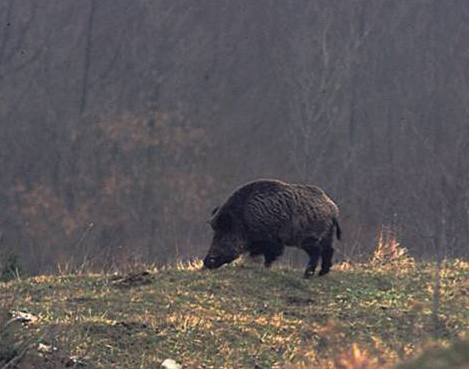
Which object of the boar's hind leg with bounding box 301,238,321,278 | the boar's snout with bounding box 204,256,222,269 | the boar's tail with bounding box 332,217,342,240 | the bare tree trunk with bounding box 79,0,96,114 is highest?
the bare tree trunk with bounding box 79,0,96,114

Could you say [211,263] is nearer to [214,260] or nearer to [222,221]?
[214,260]

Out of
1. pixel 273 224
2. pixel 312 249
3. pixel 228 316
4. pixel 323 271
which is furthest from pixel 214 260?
pixel 228 316

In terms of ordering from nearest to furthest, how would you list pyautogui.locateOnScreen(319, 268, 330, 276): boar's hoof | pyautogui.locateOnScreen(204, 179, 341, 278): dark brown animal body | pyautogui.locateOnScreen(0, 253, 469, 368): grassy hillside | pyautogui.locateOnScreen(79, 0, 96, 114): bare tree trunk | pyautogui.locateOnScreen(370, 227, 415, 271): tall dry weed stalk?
1. pyautogui.locateOnScreen(0, 253, 469, 368): grassy hillside
2. pyautogui.locateOnScreen(204, 179, 341, 278): dark brown animal body
3. pyautogui.locateOnScreen(319, 268, 330, 276): boar's hoof
4. pyautogui.locateOnScreen(370, 227, 415, 271): tall dry weed stalk
5. pyautogui.locateOnScreen(79, 0, 96, 114): bare tree trunk

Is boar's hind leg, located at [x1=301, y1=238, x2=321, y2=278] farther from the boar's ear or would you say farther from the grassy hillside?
the boar's ear

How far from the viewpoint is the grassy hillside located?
6.32m

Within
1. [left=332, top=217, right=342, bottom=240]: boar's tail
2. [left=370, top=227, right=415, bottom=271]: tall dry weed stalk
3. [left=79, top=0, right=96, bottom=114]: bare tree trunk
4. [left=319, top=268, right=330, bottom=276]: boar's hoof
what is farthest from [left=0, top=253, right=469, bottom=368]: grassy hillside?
[left=79, top=0, right=96, bottom=114]: bare tree trunk

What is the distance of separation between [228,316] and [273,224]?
207 centimetres

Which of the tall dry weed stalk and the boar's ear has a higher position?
the boar's ear

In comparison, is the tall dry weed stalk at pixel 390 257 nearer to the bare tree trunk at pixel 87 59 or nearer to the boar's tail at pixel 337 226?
the boar's tail at pixel 337 226

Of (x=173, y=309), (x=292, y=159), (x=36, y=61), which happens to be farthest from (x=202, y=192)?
(x=173, y=309)

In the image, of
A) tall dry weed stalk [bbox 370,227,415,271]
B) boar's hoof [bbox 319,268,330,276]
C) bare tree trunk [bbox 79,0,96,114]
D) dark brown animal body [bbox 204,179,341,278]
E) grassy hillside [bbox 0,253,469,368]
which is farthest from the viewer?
bare tree trunk [bbox 79,0,96,114]

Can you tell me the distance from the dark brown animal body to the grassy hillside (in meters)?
0.25

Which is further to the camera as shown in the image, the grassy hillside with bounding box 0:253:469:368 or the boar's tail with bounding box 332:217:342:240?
the boar's tail with bounding box 332:217:342:240

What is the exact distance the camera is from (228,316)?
7672 mm
